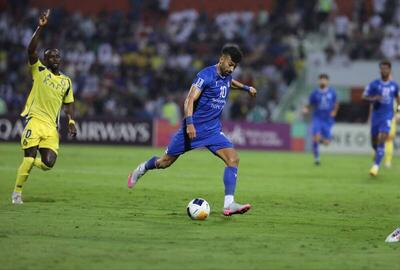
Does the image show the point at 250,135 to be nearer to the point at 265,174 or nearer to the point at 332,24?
the point at 332,24

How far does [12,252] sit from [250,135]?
24370 mm

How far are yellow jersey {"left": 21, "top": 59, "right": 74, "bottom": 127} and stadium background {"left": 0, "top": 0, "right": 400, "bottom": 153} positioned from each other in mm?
18721

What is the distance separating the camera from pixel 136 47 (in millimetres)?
36000

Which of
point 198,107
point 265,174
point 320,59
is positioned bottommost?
point 265,174

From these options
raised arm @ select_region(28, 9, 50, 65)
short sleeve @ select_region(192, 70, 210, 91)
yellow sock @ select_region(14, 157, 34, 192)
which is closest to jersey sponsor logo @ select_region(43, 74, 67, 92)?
raised arm @ select_region(28, 9, 50, 65)

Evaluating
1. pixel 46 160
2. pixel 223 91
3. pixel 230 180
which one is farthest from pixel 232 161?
pixel 46 160

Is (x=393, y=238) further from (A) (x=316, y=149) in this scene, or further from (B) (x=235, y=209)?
(A) (x=316, y=149)

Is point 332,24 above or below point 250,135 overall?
above

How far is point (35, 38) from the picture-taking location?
11.6 meters

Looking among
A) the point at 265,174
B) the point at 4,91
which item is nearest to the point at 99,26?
the point at 4,91

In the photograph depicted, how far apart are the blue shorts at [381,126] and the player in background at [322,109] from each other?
4.39 metres

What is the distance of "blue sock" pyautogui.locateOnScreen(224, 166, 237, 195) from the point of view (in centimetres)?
1132

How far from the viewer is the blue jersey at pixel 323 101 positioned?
24641mm

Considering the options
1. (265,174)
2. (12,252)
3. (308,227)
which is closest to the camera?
(12,252)
